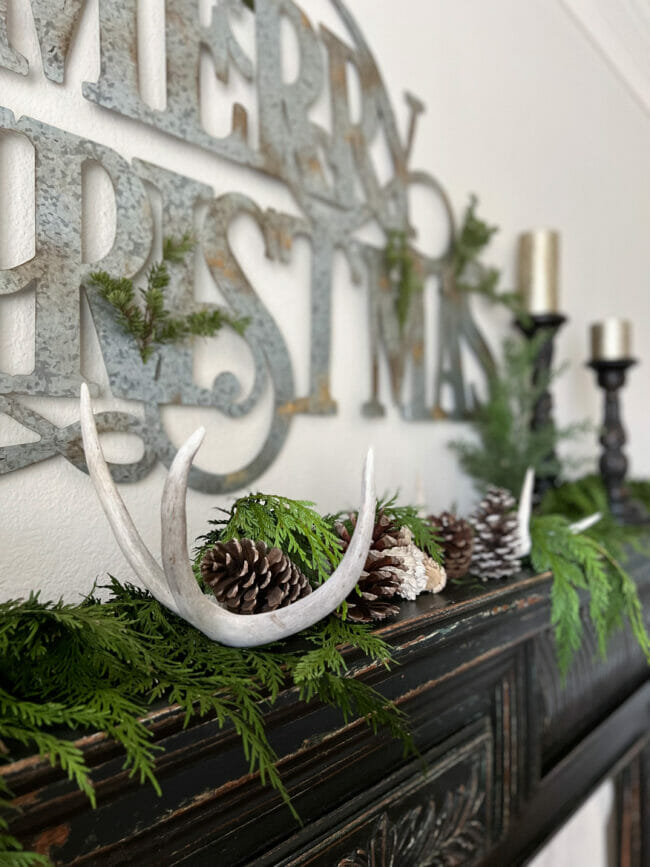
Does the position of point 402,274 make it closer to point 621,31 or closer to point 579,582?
point 579,582

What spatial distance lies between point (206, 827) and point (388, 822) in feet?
0.87

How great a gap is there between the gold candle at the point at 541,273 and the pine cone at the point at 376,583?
97 cm

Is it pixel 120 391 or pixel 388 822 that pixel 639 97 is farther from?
pixel 388 822

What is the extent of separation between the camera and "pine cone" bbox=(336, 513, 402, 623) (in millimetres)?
615

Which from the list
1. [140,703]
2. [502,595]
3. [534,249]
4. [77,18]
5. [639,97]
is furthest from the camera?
[639,97]

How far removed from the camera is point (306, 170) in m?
0.94

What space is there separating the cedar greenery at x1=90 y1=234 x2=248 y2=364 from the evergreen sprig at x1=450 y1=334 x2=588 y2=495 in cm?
63

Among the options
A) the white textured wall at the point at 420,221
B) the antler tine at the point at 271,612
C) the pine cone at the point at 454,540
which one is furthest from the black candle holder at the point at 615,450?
the antler tine at the point at 271,612

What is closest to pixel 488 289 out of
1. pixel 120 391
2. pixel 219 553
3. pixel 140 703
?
pixel 120 391

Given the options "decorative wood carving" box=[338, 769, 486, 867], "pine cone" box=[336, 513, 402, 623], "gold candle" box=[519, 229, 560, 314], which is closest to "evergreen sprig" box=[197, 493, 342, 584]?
"pine cone" box=[336, 513, 402, 623]

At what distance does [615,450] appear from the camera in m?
1.45

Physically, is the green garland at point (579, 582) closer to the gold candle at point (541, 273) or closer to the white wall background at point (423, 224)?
the white wall background at point (423, 224)

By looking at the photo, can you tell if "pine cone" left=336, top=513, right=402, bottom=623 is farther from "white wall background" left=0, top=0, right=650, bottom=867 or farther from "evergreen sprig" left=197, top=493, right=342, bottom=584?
"white wall background" left=0, top=0, right=650, bottom=867

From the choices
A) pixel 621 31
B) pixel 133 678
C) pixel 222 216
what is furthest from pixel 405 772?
pixel 621 31
